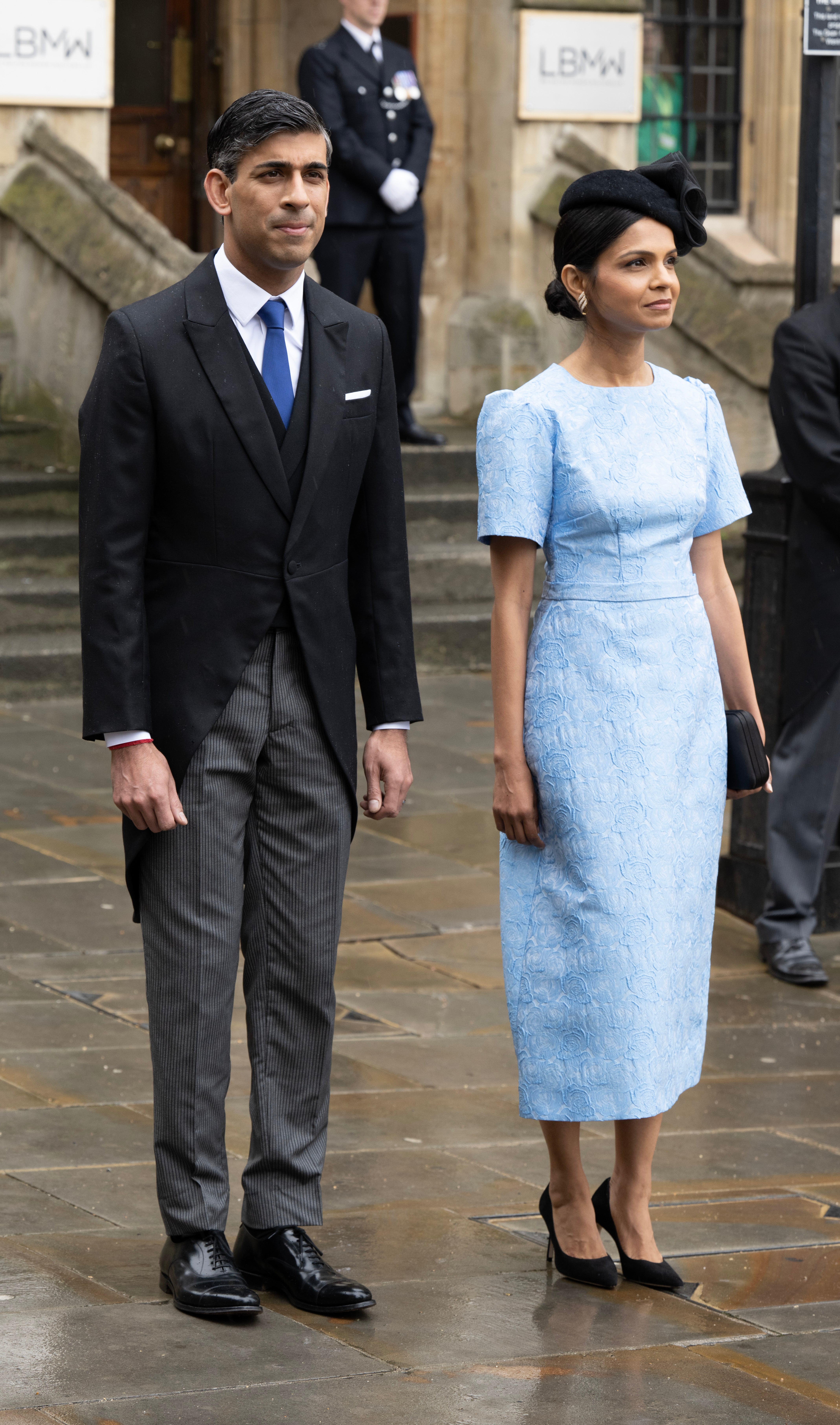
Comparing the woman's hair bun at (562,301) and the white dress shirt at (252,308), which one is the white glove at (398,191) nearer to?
the woman's hair bun at (562,301)

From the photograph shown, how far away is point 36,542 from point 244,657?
274 inches

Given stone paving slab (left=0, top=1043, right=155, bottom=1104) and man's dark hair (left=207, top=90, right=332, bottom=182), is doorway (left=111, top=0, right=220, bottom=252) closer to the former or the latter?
stone paving slab (left=0, top=1043, right=155, bottom=1104)

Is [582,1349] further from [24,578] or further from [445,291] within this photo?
[445,291]

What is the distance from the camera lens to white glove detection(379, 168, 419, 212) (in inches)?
463

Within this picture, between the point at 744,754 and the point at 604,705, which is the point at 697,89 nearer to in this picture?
the point at 744,754

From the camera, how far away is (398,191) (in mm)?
11766

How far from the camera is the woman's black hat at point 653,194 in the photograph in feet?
14.1

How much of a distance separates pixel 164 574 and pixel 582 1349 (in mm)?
1478

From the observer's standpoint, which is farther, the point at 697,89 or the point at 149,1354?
the point at 697,89

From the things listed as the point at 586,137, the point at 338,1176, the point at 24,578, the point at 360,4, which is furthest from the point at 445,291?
the point at 338,1176

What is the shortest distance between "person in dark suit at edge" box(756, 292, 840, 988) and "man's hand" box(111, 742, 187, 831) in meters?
3.10

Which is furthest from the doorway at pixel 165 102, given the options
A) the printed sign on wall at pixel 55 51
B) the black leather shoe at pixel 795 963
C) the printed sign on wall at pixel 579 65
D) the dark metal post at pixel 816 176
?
the black leather shoe at pixel 795 963

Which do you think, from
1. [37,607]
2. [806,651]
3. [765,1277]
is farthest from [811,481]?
[37,607]

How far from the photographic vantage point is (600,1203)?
4.54 metres
